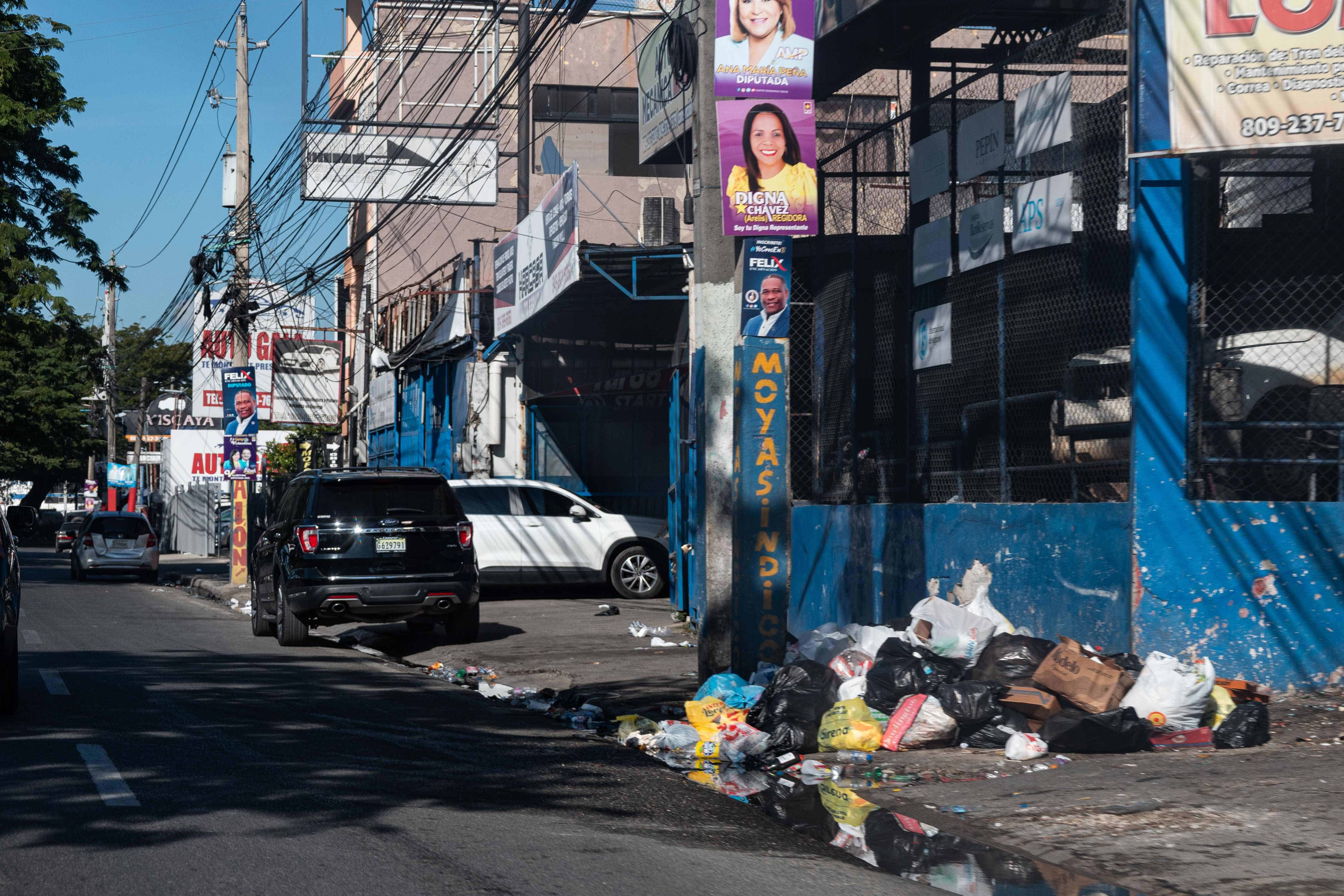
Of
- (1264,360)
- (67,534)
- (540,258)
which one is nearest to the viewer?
(1264,360)

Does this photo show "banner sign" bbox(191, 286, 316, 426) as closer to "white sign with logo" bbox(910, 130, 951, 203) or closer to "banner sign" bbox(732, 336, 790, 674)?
"white sign with logo" bbox(910, 130, 951, 203)

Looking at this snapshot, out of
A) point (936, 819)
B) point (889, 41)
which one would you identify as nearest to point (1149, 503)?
point (936, 819)

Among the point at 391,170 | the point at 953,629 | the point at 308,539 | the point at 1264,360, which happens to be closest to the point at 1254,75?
the point at 1264,360

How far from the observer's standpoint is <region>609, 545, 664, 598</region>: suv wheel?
19.7 m

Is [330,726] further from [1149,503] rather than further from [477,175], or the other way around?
[477,175]

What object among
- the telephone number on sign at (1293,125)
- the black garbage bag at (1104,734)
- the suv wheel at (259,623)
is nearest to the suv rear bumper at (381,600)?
the suv wheel at (259,623)

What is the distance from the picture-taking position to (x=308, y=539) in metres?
13.6

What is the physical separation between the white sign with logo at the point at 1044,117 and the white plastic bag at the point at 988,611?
3.47 metres

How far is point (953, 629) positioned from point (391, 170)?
21.4 m

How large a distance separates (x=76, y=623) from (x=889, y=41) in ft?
40.5

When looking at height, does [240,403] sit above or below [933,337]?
above

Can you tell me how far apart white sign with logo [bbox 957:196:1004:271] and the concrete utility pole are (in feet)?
8.48

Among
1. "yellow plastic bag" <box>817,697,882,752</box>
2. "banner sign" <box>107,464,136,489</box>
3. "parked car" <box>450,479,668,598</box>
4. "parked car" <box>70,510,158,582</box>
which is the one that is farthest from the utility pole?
"yellow plastic bag" <box>817,697,882,752</box>

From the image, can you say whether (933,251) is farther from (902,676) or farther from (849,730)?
(849,730)
